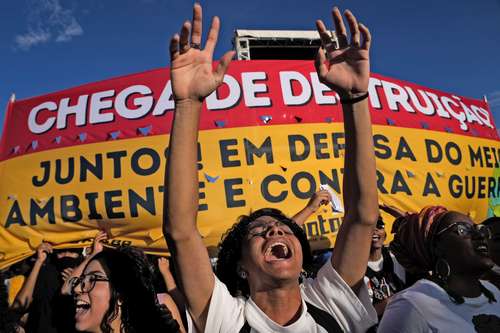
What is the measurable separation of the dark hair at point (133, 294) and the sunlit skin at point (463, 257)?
4.44 ft

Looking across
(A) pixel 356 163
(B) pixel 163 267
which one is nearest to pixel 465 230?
(A) pixel 356 163

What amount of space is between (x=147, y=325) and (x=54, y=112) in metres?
3.31

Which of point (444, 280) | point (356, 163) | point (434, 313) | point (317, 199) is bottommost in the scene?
point (434, 313)

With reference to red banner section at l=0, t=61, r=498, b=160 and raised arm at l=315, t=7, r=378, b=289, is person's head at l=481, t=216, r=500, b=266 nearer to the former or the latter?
raised arm at l=315, t=7, r=378, b=289

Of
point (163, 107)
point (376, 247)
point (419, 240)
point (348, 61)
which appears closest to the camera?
point (348, 61)

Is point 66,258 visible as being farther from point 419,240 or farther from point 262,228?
point 419,240

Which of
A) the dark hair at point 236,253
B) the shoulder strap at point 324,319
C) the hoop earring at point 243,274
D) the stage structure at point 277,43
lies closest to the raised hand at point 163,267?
the dark hair at point 236,253

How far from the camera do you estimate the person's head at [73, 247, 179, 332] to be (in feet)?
5.59

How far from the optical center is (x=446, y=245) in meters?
1.75

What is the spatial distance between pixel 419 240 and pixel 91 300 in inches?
60.9

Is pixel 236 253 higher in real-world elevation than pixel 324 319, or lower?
higher

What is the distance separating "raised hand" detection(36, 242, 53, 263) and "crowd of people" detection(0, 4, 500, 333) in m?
2.18

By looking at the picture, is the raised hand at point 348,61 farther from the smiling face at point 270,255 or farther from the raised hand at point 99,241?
the raised hand at point 99,241

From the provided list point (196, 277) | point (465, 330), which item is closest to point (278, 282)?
point (196, 277)
